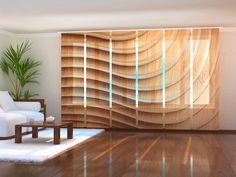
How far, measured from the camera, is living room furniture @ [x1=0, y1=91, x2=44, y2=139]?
21.2 feet

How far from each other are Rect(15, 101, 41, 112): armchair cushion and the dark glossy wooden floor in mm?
1697

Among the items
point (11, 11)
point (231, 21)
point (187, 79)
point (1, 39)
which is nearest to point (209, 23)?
point (231, 21)

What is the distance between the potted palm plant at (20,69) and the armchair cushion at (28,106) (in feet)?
2.78

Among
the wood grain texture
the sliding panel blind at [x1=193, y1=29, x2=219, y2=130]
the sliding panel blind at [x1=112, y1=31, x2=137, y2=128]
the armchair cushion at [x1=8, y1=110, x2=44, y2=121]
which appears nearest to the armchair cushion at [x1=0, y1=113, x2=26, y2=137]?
the armchair cushion at [x1=8, y1=110, x2=44, y2=121]

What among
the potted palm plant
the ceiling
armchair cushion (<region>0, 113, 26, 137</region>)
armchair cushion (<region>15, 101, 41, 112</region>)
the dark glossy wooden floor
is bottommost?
the dark glossy wooden floor

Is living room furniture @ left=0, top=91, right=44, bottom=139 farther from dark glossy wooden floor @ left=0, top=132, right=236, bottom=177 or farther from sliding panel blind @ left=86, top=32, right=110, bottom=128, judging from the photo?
dark glossy wooden floor @ left=0, top=132, right=236, bottom=177

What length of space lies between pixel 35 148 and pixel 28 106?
252 cm

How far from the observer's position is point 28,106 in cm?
789

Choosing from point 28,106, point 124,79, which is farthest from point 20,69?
point 124,79

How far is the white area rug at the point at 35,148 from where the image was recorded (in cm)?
479

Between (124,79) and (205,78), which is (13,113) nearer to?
(124,79)

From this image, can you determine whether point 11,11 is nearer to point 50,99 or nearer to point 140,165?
point 50,99

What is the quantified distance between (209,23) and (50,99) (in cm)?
425

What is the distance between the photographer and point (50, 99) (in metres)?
9.11
